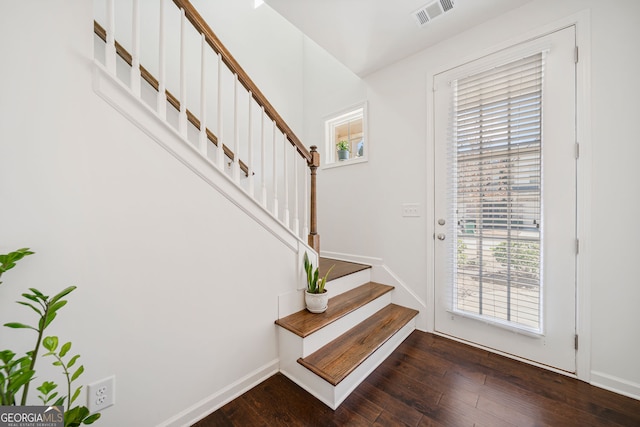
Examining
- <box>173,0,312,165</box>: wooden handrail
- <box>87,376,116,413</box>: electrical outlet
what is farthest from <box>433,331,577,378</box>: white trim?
<box>87,376,116,413</box>: electrical outlet

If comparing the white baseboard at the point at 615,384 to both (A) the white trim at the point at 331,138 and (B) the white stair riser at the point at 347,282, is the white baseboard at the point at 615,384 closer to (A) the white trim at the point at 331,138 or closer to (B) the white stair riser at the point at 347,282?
(B) the white stair riser at the point at 347,282

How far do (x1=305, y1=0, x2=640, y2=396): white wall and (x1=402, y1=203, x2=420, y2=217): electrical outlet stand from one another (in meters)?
0.05

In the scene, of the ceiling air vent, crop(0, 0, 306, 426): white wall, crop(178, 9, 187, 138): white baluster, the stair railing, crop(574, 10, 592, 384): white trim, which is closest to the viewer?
crop(0, 0, 306, 426): white wall

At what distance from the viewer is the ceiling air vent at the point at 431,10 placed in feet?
5.85

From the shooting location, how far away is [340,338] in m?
1.86

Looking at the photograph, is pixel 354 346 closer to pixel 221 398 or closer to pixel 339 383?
pixel 339 383

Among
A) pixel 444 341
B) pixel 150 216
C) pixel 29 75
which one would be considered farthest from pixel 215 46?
pixel 444 341

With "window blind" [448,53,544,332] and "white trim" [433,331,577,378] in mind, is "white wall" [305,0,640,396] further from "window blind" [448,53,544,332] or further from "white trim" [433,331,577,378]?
"window blind" [448,53,544,332]

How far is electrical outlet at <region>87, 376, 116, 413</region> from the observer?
104 cm

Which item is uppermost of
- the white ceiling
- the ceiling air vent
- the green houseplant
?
the white ceiling

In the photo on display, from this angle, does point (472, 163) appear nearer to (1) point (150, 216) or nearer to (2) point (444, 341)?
(2) point (444, 341)

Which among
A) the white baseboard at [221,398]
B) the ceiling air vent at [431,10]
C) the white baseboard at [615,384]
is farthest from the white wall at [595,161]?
the white baseboard at [221,398]

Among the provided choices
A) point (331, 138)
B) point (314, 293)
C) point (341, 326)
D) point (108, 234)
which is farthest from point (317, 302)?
point (331, 138)

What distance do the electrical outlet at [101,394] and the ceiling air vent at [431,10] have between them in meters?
2.96
